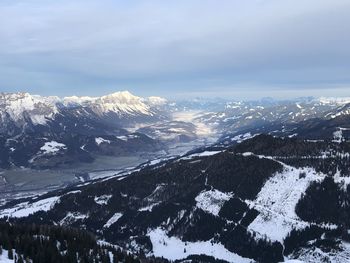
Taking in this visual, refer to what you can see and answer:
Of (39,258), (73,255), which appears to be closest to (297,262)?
(73,255)

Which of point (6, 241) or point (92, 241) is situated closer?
point (6, 241)

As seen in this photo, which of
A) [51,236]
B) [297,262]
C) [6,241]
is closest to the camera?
[6,241]

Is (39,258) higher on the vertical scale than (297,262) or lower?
higher

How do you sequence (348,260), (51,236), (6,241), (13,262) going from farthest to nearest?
1. (348,260)
2. (51,236)
3. (6,241)
4. (13,262)

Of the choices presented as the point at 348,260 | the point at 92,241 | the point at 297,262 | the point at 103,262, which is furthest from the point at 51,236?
the point at 348,260

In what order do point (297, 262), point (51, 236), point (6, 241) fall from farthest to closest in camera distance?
1. point (297, 262)
2. point (51, 236)
3. point (6, 241)

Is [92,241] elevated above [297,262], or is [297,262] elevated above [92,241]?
[92,241]

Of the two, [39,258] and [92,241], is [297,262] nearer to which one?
[92,241]

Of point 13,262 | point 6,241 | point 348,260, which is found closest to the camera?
point 13,262

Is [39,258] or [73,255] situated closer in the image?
[39,258]

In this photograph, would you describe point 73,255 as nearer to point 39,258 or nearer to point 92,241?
point 39,258
